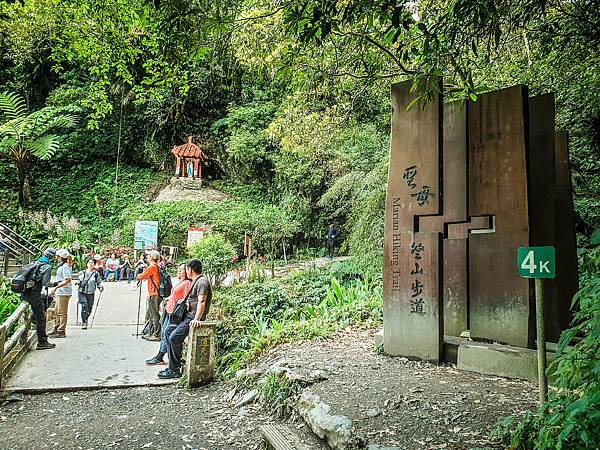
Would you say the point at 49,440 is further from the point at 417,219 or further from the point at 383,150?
the point at 383,150

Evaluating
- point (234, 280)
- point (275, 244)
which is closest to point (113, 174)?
point (275, 244)

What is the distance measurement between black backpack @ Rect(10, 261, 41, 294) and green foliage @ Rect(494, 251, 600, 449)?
6418mm

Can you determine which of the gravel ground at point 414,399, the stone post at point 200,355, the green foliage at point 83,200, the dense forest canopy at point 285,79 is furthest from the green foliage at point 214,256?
the green foliage at point 83,200

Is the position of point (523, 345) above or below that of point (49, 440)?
above

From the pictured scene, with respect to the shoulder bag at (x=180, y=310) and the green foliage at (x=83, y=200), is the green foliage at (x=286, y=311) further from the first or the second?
the green foliage at (x=83, y=200)

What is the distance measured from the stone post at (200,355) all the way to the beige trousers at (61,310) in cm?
351

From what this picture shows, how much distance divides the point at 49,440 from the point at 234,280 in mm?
6876

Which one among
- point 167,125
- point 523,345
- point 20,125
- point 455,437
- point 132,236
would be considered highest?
point 167,125

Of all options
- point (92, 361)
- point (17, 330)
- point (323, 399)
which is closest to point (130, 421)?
point (323, 399)

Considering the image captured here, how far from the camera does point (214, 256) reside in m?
11.0

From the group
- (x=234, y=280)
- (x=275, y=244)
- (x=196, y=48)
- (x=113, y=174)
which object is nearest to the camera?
(x=196, y=48)

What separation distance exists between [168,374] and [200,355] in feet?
2.11

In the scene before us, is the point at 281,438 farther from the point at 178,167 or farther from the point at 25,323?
the point at 178,167

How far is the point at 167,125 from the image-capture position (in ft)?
72.9
